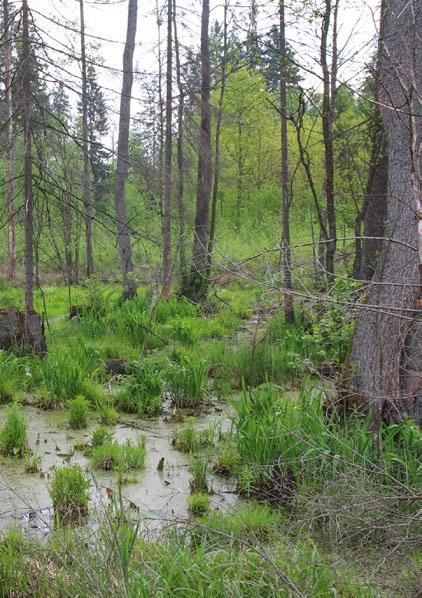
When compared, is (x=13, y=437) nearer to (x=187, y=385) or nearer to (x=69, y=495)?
(x=69, y=495)

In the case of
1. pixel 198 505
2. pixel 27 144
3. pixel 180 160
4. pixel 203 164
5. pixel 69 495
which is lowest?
pixel 198 505

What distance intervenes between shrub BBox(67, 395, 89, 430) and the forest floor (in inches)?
0.5

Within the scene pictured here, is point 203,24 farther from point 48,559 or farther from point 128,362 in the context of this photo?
point 48,559

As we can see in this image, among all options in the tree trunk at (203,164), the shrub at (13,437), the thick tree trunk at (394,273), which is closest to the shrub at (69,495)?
the shrub at (13,437)

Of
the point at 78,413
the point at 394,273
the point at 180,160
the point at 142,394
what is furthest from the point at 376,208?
the point at 180,160

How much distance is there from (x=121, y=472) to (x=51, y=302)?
31.1ft

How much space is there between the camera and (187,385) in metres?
6.53

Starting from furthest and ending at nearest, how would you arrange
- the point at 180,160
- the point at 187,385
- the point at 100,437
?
the point at 180,160
the point at 187,385
the point at 100,437

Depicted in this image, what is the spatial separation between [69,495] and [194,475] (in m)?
0.90

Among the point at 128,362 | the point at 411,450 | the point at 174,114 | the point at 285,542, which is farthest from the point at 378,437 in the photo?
the point at 174,114

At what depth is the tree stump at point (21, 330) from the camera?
25.4 feet

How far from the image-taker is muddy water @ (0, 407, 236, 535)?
4.16 metres

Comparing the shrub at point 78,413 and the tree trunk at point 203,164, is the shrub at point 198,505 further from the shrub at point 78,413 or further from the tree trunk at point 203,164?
the tree trunk at point 203,164

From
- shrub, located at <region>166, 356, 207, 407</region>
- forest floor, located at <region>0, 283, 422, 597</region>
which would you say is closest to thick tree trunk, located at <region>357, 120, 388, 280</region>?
forest floor, located at <region>0, 283, 422, 597</region>
